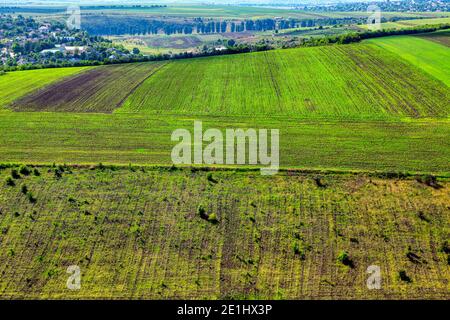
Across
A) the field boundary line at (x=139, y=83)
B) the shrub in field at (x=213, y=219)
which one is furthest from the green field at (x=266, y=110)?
the shrub in field at (x=213, y=219)

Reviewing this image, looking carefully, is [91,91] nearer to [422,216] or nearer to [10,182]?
[10,182]

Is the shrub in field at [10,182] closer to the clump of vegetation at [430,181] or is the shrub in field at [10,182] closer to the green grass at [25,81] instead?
the green grass at [25,81]

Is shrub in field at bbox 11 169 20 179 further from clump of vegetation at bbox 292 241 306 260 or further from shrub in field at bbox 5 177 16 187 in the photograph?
clump of vegetation at bbox 292 241 306 260

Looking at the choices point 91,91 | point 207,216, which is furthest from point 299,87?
point 207,216

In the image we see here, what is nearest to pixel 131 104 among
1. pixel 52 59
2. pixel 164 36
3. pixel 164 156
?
pixel 164 156

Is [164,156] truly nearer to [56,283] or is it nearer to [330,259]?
[56,283]
